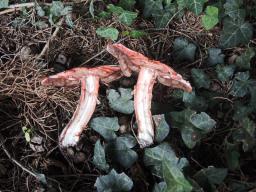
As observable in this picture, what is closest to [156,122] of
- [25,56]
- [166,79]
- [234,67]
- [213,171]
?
[166,79]

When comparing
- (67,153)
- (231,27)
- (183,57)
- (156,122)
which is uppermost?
(231,27)

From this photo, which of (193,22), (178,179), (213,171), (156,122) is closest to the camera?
(178,179)

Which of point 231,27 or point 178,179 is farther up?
point 231,27

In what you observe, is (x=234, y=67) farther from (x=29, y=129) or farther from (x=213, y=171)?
(x=29, y=129)

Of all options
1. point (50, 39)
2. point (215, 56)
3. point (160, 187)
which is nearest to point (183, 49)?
point (215, 56)

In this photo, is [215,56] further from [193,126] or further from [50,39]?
[50,39]

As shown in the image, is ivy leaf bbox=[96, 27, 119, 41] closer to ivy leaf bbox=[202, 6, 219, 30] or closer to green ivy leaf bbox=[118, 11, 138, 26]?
green ivy leaf bbox=[118, 11, 138, 26]

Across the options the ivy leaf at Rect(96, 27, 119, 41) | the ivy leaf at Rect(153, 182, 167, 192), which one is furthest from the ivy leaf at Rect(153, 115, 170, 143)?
the ivy leaf at Rect(96, 27, 119, 41)
